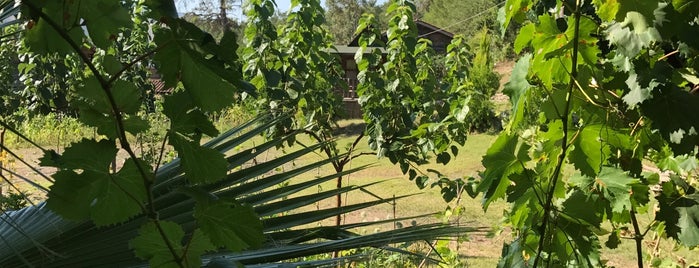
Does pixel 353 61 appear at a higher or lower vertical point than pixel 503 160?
higher

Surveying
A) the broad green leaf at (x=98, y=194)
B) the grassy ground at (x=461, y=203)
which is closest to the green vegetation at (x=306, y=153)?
the broad green leaf at (x=98, y=194)

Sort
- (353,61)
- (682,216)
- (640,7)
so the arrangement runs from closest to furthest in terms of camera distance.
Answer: (640,7) < (682,216) < (353,61)

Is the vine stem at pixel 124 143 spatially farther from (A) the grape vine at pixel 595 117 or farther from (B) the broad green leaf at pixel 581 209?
(B) the broad green leaf at pixel 581 209

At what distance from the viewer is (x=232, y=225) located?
456 mm

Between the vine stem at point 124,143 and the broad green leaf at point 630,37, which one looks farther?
the broad green leaf at point 630,37

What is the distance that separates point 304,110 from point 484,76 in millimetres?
11758

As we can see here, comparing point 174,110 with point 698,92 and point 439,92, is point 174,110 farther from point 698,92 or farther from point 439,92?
point 439,92

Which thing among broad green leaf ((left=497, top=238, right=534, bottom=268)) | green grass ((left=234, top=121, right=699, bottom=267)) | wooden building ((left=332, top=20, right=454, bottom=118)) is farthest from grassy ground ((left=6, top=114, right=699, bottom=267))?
wooden building ((left=332, top=20, right=454, bottom=118))

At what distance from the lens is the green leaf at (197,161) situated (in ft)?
1.50

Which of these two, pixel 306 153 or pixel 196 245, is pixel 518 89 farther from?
pixel 196 245

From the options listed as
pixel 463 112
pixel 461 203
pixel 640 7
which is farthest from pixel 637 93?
pixel 461 203

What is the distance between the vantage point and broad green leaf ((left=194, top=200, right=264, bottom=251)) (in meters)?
0.45

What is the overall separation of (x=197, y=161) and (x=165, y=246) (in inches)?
2.5

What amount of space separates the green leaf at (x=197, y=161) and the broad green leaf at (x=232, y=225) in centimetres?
2
